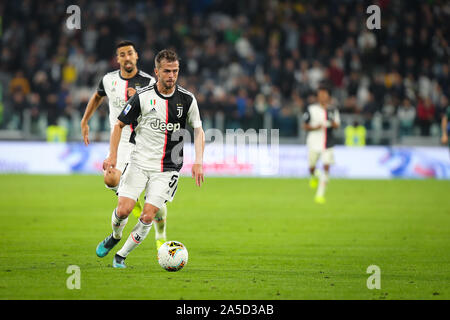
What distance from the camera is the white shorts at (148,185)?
26.0 feet

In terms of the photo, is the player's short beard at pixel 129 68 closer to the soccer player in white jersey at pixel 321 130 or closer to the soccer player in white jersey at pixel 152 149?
the soccer player in white jersey at pixel 152 149

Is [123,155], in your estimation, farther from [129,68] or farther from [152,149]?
[152,149]

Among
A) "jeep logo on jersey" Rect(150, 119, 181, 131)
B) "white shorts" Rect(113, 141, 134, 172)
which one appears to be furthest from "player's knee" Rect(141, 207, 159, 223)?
"white shorts" Rect(113, 141, 134, 172)

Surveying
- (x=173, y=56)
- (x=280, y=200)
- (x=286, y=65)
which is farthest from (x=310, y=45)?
(x=173, y=56)

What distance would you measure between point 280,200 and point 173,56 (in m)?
9.01

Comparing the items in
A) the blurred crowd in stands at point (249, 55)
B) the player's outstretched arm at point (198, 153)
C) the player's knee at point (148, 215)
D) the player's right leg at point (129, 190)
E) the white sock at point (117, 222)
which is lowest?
the white sock at point (117, 222)

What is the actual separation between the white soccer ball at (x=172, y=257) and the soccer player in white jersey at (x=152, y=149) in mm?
314

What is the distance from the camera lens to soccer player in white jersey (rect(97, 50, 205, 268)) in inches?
310

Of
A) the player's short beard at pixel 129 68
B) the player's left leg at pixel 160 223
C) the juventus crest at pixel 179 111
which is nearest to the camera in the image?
the juventus crest at pixel 179 111

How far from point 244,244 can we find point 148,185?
2.46m

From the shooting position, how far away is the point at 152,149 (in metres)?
8.01

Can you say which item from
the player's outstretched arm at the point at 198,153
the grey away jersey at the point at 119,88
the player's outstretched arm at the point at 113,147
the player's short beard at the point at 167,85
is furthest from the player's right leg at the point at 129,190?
the grey away jersey at the point at 119,88

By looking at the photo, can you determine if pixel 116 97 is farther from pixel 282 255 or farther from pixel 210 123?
pixel 210 123

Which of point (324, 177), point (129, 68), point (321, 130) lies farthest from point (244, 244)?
point (321, 130)
